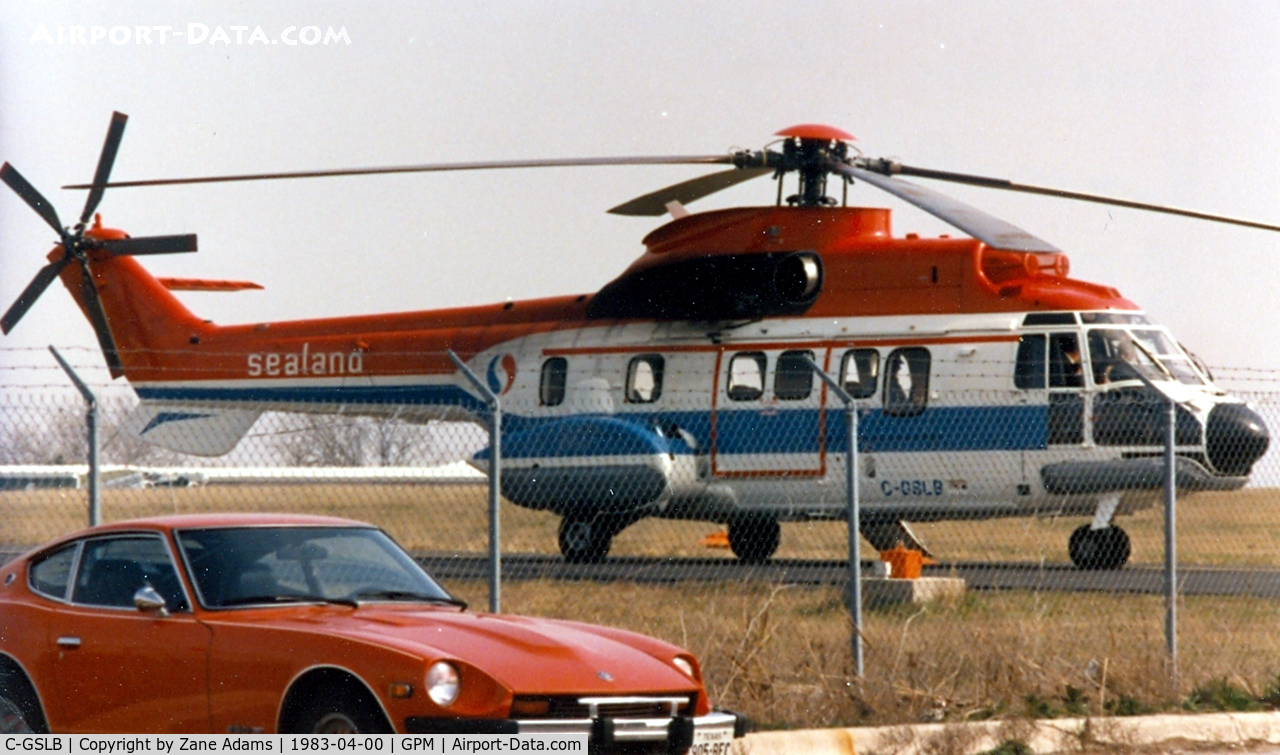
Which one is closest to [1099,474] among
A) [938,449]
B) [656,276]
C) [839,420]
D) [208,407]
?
[938,449]

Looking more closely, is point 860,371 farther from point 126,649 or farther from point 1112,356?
point 126,649

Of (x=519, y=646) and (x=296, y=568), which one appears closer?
(x=519, y=646)

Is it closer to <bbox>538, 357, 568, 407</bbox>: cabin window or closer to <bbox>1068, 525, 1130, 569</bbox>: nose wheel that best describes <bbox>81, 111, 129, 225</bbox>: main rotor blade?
<bbox>538, 357, 568, 407</bbox>: cabin window

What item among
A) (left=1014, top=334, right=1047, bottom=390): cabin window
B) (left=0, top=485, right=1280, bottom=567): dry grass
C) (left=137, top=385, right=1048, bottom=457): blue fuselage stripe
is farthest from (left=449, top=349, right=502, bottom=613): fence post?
(left=1014, top=334, right=1047, bottom=390): cabin window

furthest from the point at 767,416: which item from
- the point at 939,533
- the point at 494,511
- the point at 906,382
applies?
the point at 494,511

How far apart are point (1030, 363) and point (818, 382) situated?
84.3 inches

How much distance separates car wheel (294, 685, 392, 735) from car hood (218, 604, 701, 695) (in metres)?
0.20

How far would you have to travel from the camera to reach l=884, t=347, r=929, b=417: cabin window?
16.5 meters

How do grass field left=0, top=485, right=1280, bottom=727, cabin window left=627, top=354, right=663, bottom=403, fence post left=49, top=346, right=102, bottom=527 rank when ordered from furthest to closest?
cabin window left=627, top=354, right=663, bottom=403, grass field left=0, top=485, right=1280, bottom=727, fence post left=49, top=346, right=102, bottom=527

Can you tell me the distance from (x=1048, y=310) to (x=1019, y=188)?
200 centimetres

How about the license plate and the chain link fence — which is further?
the chain link fence

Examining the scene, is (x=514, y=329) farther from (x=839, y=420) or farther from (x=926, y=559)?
(x=926, y=559)

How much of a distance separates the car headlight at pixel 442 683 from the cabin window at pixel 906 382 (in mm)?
11289

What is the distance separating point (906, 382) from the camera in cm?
1658
